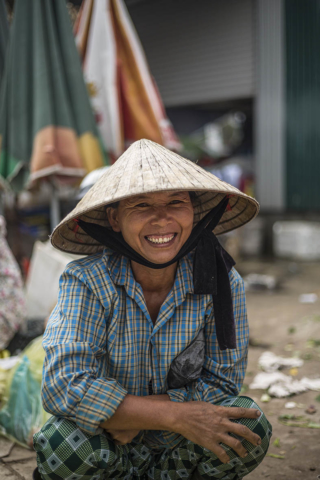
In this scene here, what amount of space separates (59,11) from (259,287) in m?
3.71

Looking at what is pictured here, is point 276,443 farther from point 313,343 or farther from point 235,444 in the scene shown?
point 313,343

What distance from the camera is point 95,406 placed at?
5.24ft

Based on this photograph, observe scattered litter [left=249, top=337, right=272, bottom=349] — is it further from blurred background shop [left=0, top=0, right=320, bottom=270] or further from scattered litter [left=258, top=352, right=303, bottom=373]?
blurred background shop [left=0, top=0, right=320, bottom=270]

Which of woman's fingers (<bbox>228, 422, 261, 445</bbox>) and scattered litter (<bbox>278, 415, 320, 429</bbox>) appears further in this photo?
scattered litter (<bbox>278, 415, 320, 429</bbox>)

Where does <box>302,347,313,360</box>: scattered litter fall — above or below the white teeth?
below

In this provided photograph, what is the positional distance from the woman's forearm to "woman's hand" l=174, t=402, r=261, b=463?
0.04 meters

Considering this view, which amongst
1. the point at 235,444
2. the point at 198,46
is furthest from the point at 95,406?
the point at 198,46

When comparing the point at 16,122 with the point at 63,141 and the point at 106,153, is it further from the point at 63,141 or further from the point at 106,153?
the point at 106,153

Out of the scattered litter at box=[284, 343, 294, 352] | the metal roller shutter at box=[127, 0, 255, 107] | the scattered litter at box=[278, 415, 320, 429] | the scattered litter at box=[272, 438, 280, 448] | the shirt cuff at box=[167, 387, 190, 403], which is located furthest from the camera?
the metal roller shutter at box=[127, 0, 255, 107]

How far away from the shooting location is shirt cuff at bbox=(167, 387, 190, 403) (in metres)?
1.82

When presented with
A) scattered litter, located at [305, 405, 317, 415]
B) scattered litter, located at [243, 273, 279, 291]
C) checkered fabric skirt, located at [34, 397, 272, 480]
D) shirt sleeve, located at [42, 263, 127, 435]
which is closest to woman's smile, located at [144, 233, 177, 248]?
shirt sleeve, located at [42, 263, 127, 435]

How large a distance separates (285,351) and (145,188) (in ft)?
8.91

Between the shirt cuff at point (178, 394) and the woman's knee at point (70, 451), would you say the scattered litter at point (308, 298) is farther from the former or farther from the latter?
the woman's knee at point (70, 451)

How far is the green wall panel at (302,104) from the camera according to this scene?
24.4 feet
